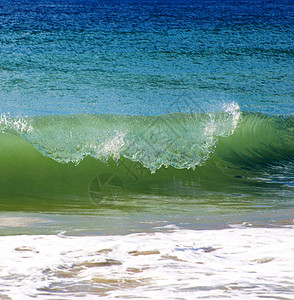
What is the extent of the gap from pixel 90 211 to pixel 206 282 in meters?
2.08

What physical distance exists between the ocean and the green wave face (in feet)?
0.09

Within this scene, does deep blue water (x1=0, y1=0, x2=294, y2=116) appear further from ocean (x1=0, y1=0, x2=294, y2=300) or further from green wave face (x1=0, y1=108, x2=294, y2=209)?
green wave face (x1=0, y1=108, x2=294, y2=209)

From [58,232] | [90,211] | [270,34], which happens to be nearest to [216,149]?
[90,211]

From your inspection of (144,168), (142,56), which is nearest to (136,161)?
(144,168)

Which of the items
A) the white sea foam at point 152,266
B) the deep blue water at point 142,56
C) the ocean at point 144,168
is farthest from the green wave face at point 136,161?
the deep blue water at point 142,56

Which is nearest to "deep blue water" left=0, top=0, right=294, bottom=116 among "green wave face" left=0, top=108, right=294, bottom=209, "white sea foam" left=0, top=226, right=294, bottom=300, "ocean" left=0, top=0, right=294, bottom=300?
"ocean" left=0, top=0, right=294, bottom=300

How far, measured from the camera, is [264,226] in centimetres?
355

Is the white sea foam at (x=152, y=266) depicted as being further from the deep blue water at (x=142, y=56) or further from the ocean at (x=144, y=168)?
the deep blue water at (x=142, y=56)

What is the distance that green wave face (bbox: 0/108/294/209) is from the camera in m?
5.43

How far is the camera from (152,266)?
2.64 m

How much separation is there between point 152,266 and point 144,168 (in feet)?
13.1

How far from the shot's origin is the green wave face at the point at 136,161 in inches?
214

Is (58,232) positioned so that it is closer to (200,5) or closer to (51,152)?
(51,152)

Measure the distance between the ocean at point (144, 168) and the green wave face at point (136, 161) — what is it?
0.03m
